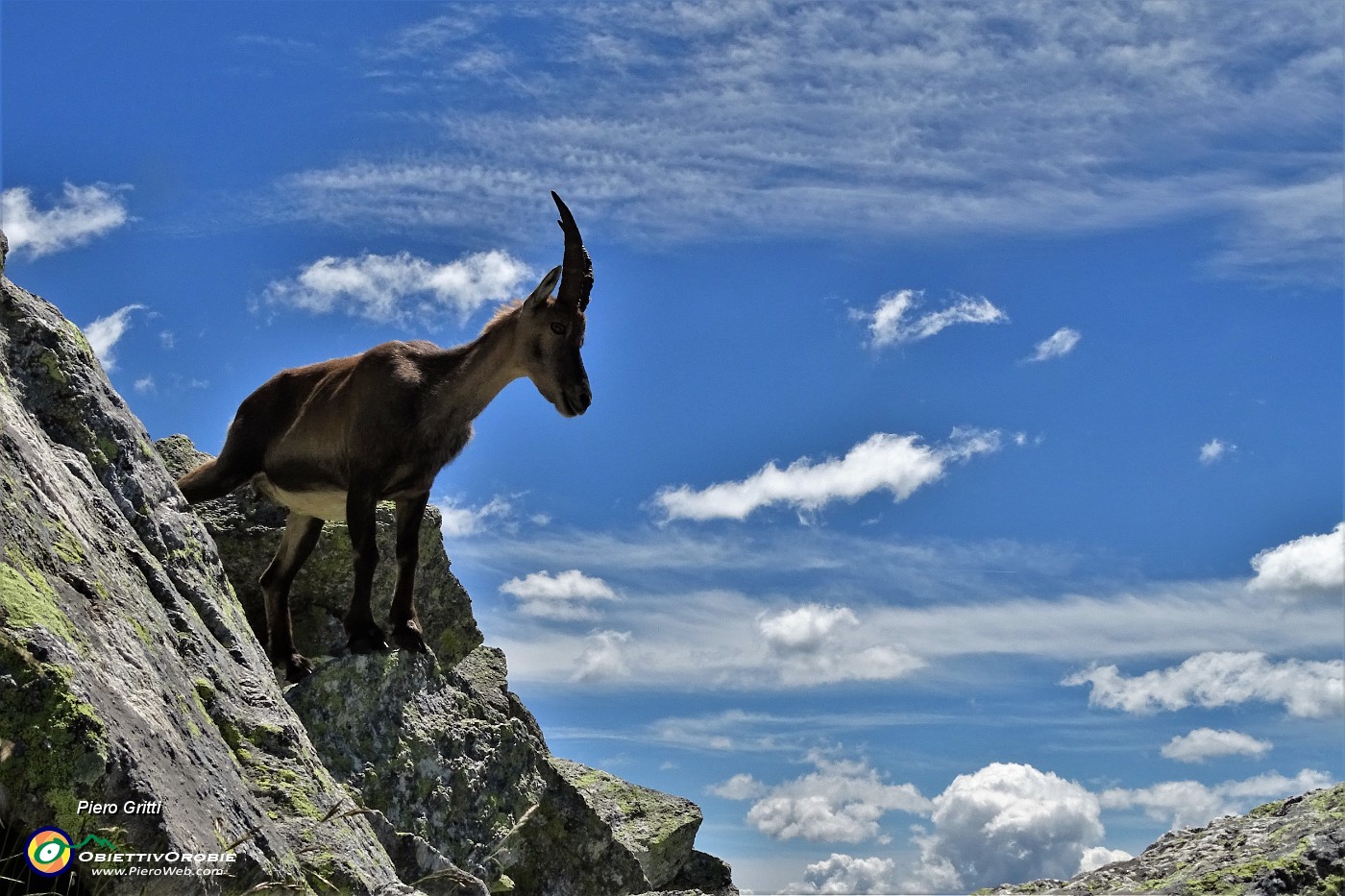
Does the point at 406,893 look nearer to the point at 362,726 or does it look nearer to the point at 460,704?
the point at 362,726

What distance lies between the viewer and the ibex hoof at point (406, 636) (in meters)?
11.7

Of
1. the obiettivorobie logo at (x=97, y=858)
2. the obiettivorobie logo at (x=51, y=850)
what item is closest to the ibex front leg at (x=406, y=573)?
the obiettivorobie logo at (x=97, y=858)

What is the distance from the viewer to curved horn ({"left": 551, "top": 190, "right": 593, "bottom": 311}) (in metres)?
13.2

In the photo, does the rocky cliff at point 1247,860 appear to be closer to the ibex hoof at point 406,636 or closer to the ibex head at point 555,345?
the ibex hoof at point 406,636

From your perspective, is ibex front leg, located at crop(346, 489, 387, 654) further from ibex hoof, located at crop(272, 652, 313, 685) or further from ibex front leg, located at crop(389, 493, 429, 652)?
ibex hoof, located at crop(272, 652, 313, 685)

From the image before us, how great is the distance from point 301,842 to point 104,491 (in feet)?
6.32

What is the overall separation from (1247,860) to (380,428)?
A: 26.8 ft

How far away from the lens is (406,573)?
39.2ft

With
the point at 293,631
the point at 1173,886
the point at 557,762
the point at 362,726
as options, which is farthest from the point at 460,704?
the point at 1173,886

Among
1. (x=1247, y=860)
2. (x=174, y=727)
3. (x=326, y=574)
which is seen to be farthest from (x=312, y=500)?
(x=1247, y=860)

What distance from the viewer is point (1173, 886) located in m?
6.68

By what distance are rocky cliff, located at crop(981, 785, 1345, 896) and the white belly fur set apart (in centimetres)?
728

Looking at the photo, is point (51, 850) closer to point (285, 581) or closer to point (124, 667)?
point (124, 667)

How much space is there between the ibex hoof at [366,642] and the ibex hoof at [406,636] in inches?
12.4
